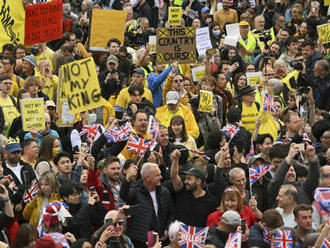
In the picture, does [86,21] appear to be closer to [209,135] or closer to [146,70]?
[146,70]

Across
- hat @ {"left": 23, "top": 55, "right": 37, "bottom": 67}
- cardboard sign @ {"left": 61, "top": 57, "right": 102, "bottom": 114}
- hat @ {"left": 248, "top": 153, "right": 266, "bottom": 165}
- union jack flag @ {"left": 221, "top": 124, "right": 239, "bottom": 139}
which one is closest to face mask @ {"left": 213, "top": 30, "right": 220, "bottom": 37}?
hat @ {"left": 23, "top": 55, "right": 37, "bottom": 67}

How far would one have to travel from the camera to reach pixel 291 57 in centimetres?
2195

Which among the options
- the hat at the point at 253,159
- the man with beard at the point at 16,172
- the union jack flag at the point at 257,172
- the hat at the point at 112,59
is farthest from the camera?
the hat at the point at 112,59

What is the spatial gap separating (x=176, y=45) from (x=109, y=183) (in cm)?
523

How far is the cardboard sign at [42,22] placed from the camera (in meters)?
19.3

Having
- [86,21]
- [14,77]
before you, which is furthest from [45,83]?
[86,21]

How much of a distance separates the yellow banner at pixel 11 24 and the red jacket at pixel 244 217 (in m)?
7.49

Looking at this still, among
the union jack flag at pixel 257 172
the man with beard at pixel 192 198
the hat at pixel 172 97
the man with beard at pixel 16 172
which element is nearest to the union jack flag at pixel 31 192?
the man with beard at pixel 16 172

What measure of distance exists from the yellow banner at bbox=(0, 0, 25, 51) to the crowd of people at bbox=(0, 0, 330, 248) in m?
0.32

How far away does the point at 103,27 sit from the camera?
71.3 ft

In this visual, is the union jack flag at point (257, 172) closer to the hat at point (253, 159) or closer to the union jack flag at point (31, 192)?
the hat at point (253, 159)

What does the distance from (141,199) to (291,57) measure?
28.3ft

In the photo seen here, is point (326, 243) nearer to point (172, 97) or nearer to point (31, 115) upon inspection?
point (31, 115)

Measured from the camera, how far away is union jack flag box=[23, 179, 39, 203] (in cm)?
1371
